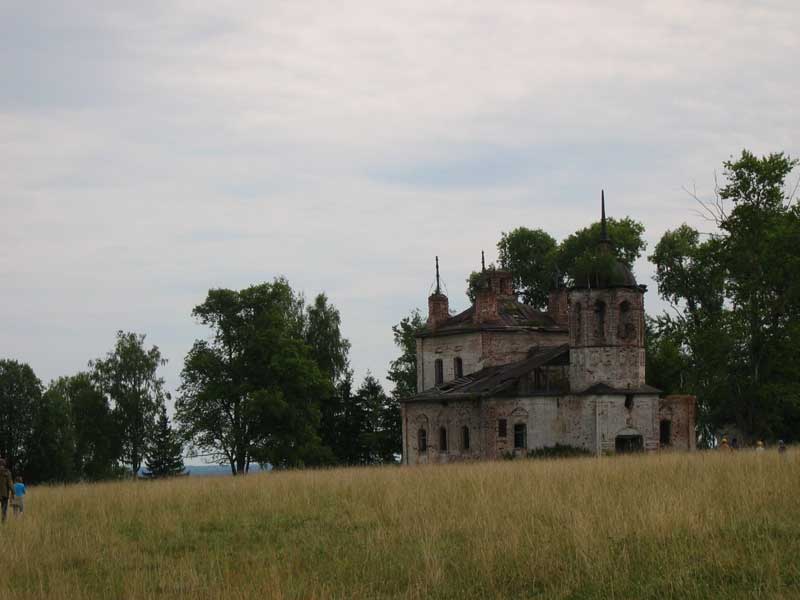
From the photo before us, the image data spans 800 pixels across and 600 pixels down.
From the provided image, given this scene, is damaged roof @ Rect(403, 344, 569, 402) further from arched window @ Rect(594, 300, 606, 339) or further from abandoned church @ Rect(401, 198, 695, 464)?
arched window @ Rect(594, 300, 606, 339)

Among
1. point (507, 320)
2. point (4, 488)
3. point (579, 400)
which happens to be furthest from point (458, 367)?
point (4, 488)

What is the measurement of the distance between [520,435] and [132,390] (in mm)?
27368

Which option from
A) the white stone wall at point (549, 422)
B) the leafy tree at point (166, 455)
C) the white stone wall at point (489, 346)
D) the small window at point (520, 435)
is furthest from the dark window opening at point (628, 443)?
the leafy tree at point (166, 455)

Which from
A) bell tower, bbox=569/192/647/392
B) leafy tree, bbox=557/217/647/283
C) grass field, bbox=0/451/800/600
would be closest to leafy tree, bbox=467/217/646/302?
leafy tree, bbox=557/217/647/283

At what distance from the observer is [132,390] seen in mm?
67938

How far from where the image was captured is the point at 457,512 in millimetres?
19078

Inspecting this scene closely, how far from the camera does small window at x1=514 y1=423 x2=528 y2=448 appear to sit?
4912 centimetres

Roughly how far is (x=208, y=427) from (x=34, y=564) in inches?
1709

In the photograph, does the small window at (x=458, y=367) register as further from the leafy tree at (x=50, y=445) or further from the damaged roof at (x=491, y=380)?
the leafy tree at (x=50, y=445)

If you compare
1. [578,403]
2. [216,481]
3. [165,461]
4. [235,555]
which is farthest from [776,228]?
[235,555]

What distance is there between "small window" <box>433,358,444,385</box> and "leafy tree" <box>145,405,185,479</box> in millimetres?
13150

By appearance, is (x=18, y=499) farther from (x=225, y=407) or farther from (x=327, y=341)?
(x=327, y=341)

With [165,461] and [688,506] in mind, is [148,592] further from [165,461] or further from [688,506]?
[165,461]

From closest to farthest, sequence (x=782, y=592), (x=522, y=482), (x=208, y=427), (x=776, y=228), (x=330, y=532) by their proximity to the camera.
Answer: (x=782, y=592), (x=330, y=532), (x=522, y=482), (x=776, y=228), (x=208, y=427)
